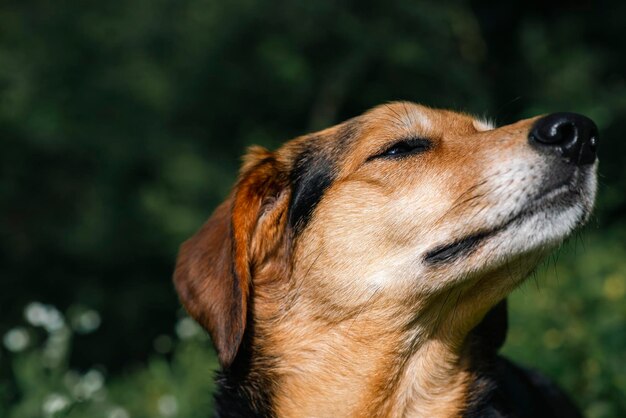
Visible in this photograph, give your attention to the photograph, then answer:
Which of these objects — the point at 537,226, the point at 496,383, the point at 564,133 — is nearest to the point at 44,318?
the point at 496,383

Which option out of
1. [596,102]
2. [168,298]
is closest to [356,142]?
[596,102]

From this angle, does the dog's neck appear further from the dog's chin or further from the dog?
the dog's chin

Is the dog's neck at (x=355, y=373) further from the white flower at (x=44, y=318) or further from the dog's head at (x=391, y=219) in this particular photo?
the white flower at (x=44, y=318)

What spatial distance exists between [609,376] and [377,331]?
2.05 meters

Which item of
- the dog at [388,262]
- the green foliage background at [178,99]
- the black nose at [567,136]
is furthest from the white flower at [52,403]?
the black nose at [567,136]

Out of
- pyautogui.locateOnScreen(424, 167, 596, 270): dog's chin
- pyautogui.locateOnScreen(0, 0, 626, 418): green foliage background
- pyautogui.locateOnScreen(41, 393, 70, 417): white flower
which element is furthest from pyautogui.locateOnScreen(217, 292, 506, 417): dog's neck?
pyautogui.locateOnScreen(0, 0, 626, 418): green foliage background

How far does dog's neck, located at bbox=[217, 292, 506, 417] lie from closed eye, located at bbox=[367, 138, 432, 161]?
801mm

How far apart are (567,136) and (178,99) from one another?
10.0 metres

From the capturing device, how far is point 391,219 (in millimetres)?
3809

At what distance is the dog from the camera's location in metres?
3.57

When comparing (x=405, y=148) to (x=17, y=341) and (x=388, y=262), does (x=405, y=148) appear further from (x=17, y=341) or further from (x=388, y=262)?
(x=17, y=341)

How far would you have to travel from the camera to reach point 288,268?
4113 mm

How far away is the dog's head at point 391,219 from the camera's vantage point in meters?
3.56

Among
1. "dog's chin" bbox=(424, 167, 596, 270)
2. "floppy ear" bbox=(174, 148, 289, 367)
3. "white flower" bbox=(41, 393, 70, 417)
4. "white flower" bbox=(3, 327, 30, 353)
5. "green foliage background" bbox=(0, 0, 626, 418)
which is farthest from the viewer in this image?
"green foliage background" bbox=(0, 0, 626, 418)
